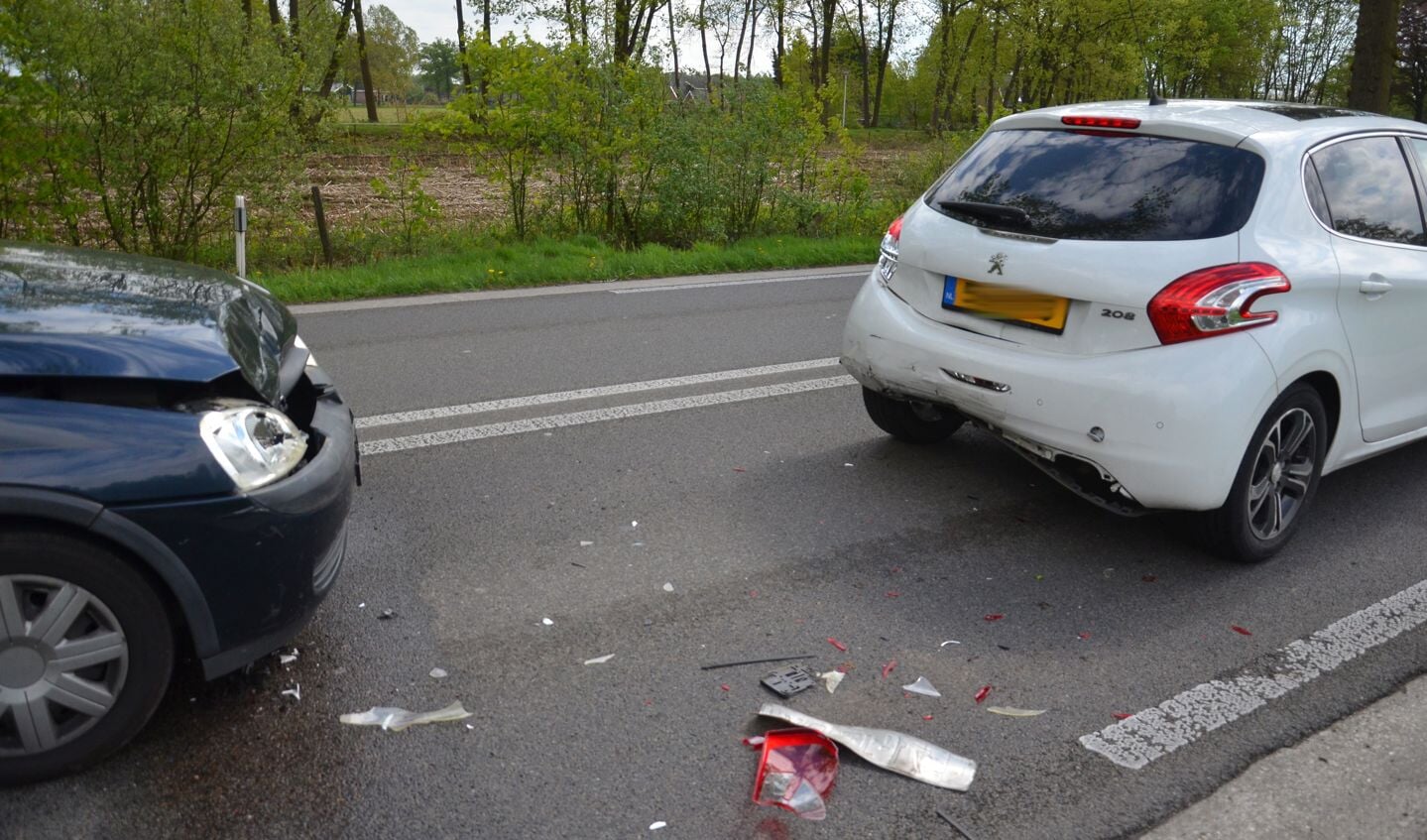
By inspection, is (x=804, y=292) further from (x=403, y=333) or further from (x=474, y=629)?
(x=474, y=629)

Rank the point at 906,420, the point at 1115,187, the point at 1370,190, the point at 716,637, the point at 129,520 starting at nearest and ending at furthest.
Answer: the point at 129,520, the point at 716,637, the point at 1115,187, the point at 1370,190, the point at 906,420

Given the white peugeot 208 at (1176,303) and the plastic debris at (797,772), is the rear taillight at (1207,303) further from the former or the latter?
the plastic debris at (797,772)

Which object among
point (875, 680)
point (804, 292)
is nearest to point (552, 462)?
point (875, 680)

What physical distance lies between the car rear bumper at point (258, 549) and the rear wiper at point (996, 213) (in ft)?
9.12

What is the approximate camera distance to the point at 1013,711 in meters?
3.55

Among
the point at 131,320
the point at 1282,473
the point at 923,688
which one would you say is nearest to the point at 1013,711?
the point at 923,688

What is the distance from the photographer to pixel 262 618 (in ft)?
10.4

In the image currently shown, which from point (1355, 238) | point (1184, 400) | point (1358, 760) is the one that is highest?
point (1355, 238)

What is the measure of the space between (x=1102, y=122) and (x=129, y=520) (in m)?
3.86

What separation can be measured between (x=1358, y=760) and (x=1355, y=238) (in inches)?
94.2

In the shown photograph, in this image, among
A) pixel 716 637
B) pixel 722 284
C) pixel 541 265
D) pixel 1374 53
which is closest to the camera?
pixel 716 637

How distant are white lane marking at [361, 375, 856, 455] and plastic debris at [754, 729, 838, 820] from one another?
10.2 ft

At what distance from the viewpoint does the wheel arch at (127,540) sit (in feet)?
9.17

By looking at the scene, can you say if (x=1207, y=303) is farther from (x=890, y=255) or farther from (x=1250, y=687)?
(x=890, y=255)
